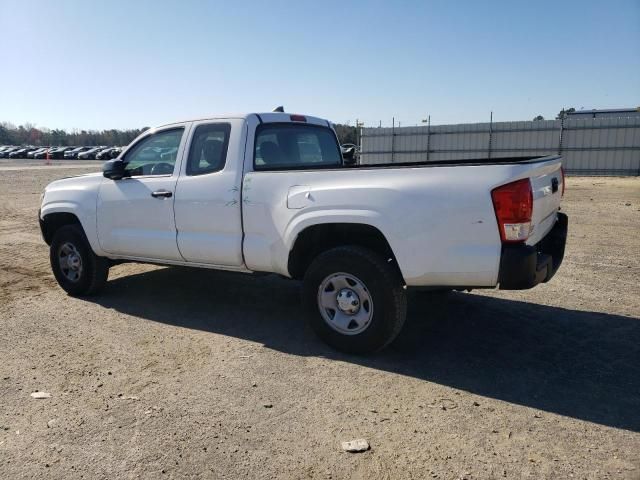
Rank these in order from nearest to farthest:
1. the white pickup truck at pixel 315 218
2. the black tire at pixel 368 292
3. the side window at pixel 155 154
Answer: the white pickup truck at pixel 315 218 → the black tire at pixel 368 292 → the side window at pixel 155 154

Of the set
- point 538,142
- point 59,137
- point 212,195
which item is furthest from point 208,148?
point 59,137

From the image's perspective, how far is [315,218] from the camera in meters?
4.17

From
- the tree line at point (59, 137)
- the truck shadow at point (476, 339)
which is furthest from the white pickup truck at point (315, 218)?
the tree line at point (59, 137)

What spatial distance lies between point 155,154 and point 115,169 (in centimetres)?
43

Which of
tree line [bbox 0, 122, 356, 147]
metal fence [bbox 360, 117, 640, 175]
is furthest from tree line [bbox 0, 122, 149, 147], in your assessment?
metal fence [bbox 360, 117, 640, 175]

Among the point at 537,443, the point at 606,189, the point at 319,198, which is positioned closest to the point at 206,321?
the point at 319,198

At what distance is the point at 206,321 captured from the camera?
5219 millimetres

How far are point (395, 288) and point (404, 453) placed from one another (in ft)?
4.45

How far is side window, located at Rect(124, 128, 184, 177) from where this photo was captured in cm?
529

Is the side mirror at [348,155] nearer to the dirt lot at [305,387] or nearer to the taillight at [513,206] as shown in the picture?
the dirt lot at [305,387]

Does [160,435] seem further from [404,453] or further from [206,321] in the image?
[206,321]

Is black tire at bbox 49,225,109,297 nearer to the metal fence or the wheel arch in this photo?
the wheel arch

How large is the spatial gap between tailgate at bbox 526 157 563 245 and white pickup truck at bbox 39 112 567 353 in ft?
0.08

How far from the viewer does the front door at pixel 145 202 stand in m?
5.19
